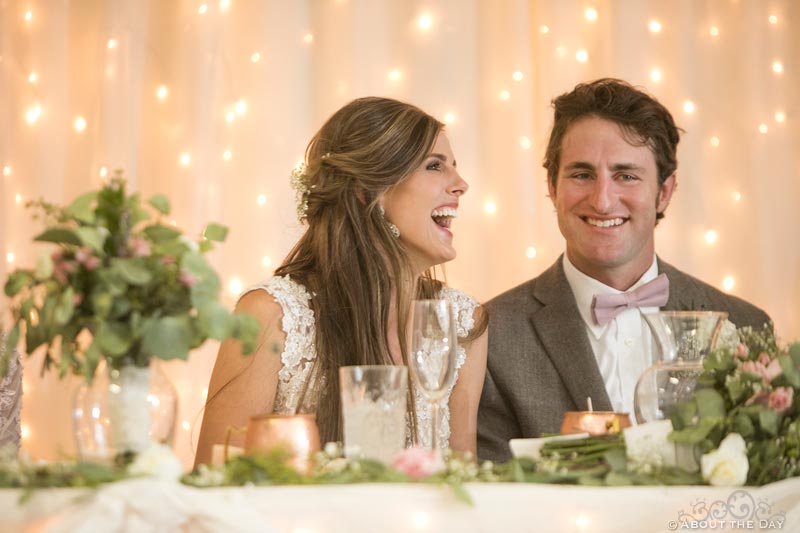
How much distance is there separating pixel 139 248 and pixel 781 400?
2.76 feet

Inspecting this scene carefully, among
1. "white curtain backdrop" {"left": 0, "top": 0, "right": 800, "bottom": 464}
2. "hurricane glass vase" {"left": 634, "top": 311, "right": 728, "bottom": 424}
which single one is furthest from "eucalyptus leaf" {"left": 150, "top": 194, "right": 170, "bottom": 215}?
"white curtain backdrop" {"left": 0, "top": 0, "right": 800, "bottom": 464}

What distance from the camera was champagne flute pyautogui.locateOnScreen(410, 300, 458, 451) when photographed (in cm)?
140

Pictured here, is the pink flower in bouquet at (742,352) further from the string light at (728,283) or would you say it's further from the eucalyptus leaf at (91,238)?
the string light at (728,283)

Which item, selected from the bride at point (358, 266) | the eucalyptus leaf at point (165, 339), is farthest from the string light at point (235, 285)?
the eucalyptus leaf at point (165, 339)

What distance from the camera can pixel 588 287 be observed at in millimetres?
2814

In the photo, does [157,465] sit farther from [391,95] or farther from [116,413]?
[391,95]

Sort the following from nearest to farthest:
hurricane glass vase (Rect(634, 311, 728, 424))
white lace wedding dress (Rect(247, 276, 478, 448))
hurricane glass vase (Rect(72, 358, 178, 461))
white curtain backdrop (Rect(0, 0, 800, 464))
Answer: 1. hurricane glass vase (Rect(72, 358, 178, 461))
2. hurricane glass vase (Rect(634, 311, 728, 424))
3. white lace wedding dress (Rect(247, 276, 478, 448))
4. white curtain backdrop (Rect(0, 0, 800, 464))

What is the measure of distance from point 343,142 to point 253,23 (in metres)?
1.15

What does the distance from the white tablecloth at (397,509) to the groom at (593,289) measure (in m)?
1.34

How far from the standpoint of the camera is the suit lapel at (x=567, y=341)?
8.45 feet

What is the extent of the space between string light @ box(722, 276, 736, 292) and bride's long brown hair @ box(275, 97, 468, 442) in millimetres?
1492

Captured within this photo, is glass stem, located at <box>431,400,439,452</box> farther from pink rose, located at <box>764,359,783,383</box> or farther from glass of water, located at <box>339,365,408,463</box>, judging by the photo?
pink rose, located at <box>764,359,783,383</box>

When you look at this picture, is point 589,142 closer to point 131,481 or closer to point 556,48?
point 556,48

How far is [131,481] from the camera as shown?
1059 millimetres
